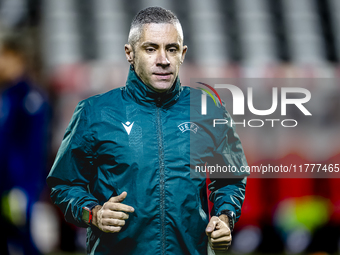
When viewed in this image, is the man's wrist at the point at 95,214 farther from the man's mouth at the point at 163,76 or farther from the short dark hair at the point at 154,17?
the short dark hair at the point at 154,17

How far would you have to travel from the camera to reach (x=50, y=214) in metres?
4.84

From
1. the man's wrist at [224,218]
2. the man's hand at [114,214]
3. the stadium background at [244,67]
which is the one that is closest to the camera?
the man's hand at [114,214]

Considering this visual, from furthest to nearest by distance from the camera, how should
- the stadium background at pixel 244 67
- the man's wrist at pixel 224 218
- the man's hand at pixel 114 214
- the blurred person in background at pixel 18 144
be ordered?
1. the stadium background at pixel 244 67
2. the blurred person in background at pixel 18 144
3. the man's wrist at pixel 224 218
4. the man's hand at pixel 114 214

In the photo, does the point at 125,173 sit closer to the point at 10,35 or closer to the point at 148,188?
the point at 148,188

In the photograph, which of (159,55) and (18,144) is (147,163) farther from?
(18,144)

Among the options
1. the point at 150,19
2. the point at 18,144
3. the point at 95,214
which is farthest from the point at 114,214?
the point at 18,144

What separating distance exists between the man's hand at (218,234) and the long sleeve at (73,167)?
0.40 m

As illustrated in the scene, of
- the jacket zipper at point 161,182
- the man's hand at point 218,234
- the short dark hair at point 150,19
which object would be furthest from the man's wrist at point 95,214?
the short dark hair at point 150,19

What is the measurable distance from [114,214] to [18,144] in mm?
1228

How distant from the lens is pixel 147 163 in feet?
4.80

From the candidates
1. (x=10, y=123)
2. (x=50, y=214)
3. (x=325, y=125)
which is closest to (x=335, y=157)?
(x=325, y=125)

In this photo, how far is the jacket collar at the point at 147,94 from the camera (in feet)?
5.11

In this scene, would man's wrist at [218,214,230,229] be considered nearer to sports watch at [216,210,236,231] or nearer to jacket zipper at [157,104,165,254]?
sports watch at [216,210,236,231]

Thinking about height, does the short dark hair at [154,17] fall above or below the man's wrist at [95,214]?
above
